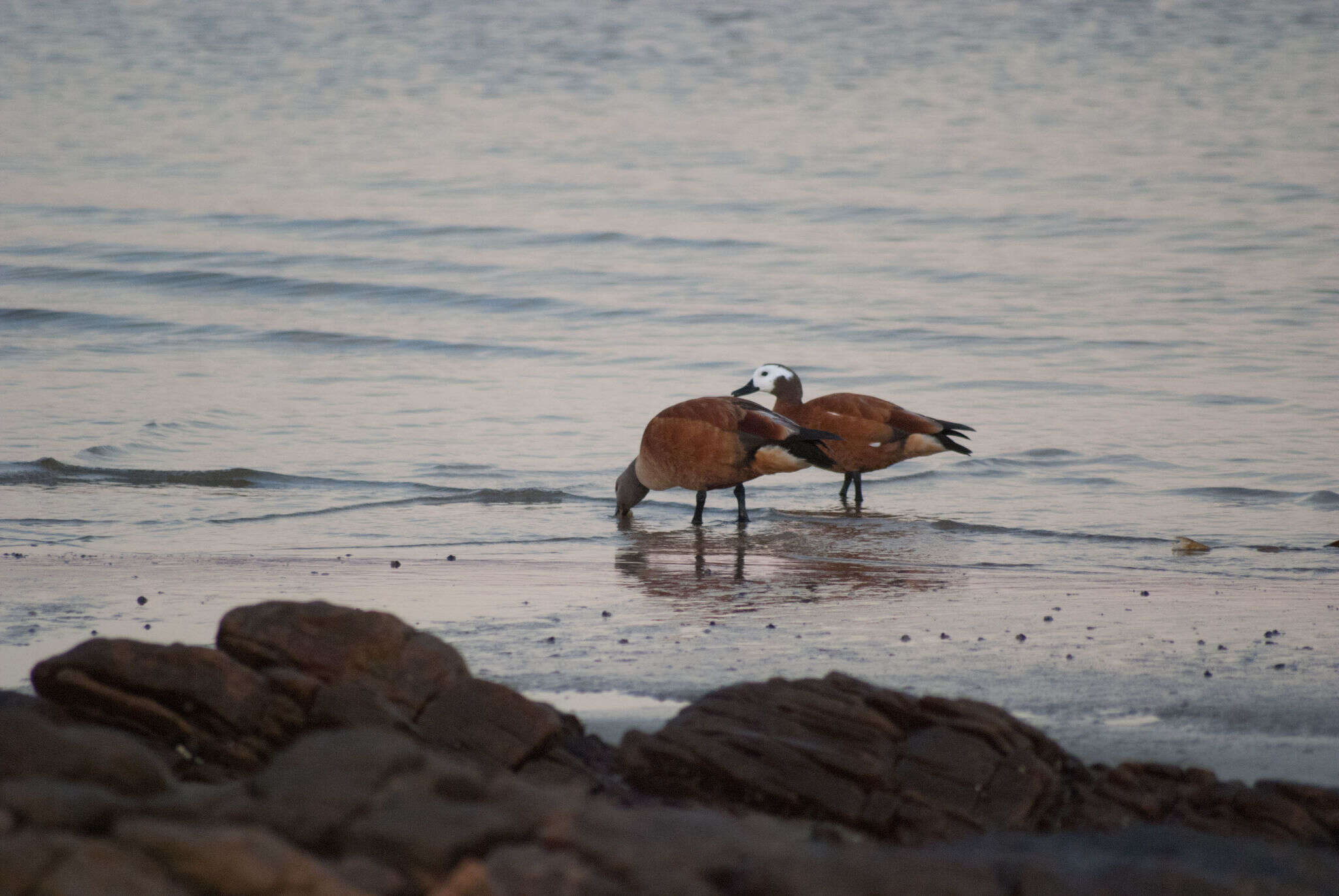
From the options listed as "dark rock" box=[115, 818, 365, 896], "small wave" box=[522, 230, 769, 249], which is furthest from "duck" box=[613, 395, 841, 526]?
"small wave" box=[522, 230, 769, 249]

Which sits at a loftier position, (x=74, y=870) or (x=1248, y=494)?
(x=74, y=870)

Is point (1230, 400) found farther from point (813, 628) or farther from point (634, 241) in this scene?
point (634, 241)

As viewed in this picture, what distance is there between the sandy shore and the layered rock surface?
→ 1.77ft

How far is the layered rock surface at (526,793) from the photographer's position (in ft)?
9.75

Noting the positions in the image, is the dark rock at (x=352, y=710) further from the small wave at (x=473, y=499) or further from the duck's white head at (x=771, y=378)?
the duck's white head at (x=771, y=378)

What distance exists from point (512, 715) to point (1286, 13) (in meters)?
46.2

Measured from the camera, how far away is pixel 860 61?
40562mm

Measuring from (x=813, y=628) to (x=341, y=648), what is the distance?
96.9 inches

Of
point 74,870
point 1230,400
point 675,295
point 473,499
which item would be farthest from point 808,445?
point 675,295

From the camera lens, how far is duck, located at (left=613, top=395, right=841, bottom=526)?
9.26 m

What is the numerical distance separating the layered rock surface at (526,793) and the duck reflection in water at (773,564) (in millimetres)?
2606

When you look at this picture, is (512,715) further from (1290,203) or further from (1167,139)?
(1167,139)

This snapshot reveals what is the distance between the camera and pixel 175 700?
423 cm

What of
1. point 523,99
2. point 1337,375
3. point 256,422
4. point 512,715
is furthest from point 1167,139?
point 512,715
